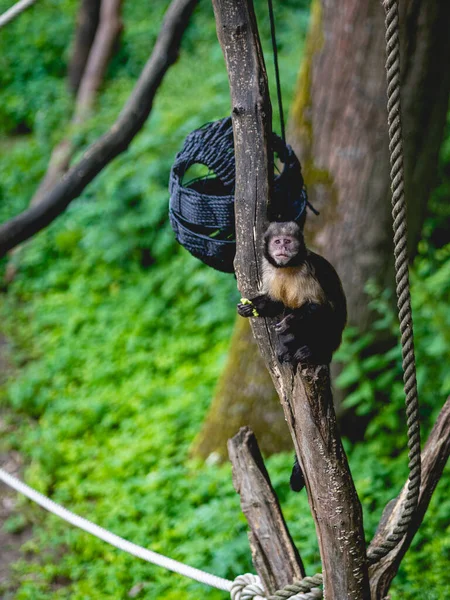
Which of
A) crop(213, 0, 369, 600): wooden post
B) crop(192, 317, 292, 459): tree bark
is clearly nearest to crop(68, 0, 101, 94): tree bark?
crop(192, 317, 292, 459): tree bark

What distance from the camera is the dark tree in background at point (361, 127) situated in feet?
13.4

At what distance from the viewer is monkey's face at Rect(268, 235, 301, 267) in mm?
2299

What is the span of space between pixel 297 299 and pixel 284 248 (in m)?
0.20

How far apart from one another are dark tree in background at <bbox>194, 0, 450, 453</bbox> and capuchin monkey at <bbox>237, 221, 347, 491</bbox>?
1776 millimetres

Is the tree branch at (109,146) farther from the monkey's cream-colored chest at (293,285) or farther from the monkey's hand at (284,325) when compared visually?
the monkey's hand at (284,325)

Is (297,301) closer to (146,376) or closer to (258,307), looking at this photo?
(258,307)

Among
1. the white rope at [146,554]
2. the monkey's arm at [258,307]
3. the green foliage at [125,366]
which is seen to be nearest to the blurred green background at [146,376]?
the green foliage at [125,366]

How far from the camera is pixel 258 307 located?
2.25 m

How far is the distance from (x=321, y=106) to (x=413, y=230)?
959 mm

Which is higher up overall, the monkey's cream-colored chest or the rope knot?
the monkey's cream-colored chest

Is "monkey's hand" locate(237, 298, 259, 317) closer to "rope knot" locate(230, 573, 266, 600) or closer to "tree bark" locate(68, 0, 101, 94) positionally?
"rope knot" locate(230, 573, 266, 600)

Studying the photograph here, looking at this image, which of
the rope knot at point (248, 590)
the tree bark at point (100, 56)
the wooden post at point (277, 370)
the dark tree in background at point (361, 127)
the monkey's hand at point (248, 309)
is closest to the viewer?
the wooden post at point (277, 370)

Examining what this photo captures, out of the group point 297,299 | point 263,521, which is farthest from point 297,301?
point 263,521

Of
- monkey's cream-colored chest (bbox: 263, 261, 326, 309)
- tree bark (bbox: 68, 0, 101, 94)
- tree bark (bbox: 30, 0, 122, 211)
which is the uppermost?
tree bark (bbox: 68, 0, 101, 94)
